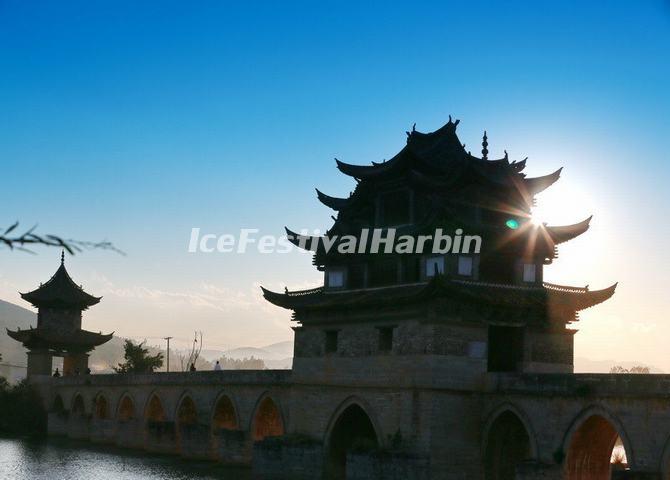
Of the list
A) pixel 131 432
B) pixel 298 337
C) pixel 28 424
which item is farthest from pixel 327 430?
pixel 28 424

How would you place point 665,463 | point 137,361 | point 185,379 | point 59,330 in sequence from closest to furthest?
point 665,463
point 185,379
point 59,330
point 137,361

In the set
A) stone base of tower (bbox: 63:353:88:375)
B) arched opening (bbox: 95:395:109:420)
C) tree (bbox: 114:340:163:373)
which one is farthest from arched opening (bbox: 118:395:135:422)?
stone base of tower (bbox: 63:353:88:375)

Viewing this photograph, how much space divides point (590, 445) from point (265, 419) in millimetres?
18888

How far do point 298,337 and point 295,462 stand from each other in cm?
538

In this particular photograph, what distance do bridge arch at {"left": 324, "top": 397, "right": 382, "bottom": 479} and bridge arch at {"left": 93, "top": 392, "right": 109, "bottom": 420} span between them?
1106 inches

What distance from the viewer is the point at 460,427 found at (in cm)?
3055

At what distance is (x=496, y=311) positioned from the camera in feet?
104

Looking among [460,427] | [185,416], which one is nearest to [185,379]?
[185,416]

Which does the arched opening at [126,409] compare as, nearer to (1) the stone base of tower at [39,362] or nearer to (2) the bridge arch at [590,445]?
(1) the stone base of tower at [39,362]

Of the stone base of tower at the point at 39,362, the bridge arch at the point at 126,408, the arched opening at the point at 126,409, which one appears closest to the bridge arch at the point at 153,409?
the bridge arch at the point at 126,408

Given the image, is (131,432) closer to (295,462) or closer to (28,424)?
(28,424)

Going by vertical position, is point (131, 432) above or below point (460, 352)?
below

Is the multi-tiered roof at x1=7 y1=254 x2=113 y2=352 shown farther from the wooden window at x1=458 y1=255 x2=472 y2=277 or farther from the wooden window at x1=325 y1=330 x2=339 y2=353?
the wooden window at x1=458 y1=255 x2=472 y2=277

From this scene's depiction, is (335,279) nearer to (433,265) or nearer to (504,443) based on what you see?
(433,265)
